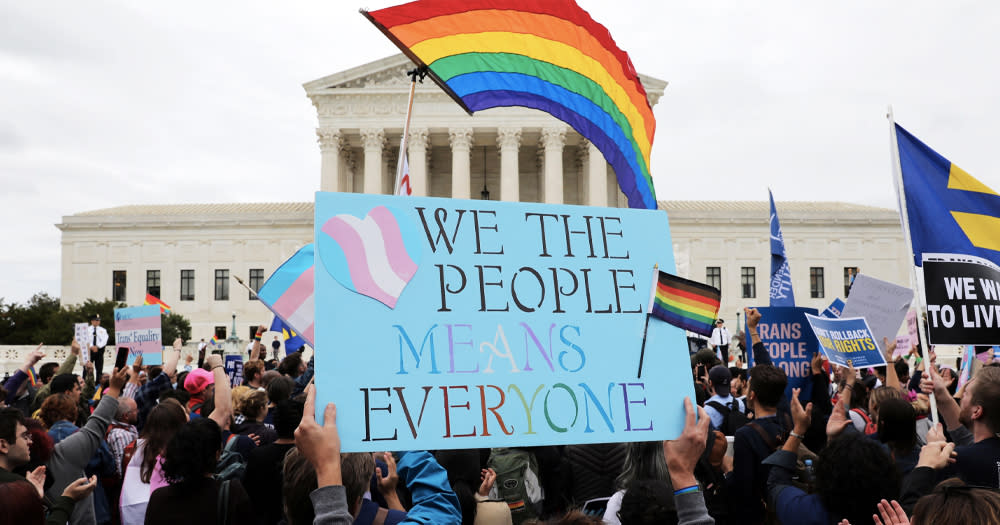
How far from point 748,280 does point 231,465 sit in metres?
52.1

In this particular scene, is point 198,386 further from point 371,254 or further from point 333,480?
point 333,480

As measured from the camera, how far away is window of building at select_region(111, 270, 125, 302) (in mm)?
53031

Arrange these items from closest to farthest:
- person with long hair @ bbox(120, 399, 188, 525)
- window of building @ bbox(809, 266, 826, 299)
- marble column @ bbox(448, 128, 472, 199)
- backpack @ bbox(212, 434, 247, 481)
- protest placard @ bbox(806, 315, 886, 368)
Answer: person with long hair @ bbox(120, 399, 188, 525), backpack @ bbox(212, 434, 247, 481), protest placard @ bbox(806, 315, 886, 368), marble column @ bbox(448, 128, 472, 199), window of building @ bbox(809, 266, 826, 299)

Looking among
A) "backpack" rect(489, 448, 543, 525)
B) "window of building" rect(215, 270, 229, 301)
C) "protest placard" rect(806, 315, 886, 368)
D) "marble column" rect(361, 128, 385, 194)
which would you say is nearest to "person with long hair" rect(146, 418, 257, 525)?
"backpack" rect(489, 448, 543, 525)

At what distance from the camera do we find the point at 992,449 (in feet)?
11.6

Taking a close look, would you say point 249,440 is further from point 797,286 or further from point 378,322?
point 797,286

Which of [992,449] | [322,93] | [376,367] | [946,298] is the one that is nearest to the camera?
[376,367]

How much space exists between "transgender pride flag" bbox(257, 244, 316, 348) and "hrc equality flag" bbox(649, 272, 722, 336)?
330 centimetres

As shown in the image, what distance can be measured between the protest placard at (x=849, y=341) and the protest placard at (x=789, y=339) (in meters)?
0.85

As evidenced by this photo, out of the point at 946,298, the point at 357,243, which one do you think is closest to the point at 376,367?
the point at 357,243

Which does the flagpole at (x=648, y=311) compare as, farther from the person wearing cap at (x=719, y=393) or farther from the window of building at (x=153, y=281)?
the window of building at (x=153, y=281)

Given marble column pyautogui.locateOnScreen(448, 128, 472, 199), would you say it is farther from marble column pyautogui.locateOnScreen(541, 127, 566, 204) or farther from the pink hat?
the pink hat

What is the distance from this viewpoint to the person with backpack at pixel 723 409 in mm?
6234

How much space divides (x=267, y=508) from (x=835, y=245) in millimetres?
55319
